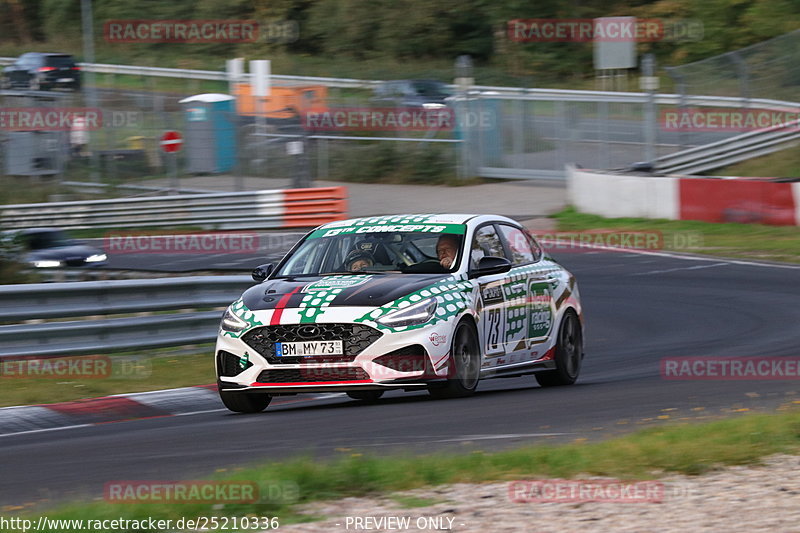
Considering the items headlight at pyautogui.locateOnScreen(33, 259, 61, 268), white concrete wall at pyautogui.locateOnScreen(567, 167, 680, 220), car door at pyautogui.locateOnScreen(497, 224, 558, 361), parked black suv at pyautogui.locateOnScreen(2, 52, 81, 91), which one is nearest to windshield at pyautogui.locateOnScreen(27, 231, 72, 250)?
headlight at pyautogui.locateOnScreen(33, 259, 61, 268)

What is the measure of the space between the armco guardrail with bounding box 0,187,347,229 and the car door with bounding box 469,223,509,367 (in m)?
Result: 16.7

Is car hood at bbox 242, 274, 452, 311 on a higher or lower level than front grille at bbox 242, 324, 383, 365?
higher

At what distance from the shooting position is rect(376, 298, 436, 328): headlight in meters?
9.30

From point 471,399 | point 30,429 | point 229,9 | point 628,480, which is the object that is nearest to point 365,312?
point 471,399

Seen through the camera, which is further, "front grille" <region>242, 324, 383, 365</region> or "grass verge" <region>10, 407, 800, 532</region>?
"front grille" <region>242, 324, 383, 365</region>

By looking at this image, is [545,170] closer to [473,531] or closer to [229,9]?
[473,531]

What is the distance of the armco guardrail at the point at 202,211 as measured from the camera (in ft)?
90.0

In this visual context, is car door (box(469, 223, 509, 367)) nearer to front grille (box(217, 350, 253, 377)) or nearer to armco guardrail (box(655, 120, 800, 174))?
front grille (box(217, 350, 253, 377))

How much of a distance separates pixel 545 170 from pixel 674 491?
1107 inches

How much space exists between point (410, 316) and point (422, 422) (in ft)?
3.42

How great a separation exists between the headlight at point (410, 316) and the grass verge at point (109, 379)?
10.1ft

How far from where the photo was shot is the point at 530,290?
10.9 m

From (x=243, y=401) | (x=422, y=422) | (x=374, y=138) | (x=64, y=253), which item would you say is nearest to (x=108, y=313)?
(x=243, y=401)

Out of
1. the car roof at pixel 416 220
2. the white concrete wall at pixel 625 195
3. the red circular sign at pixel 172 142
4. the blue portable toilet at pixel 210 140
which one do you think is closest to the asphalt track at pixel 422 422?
the car roof at pixel 416 220
